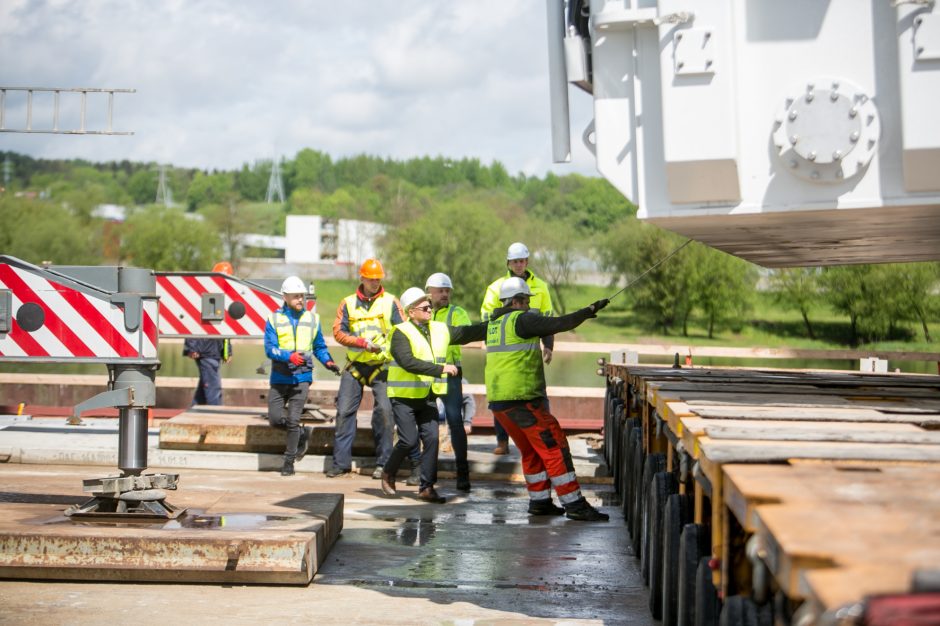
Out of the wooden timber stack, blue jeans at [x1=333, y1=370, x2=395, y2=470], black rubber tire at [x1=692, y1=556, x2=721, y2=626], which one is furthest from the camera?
blue jeans at [x1=333, y1=370, x2=395, y2=470]

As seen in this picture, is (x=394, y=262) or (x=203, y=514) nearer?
(x=203, y=514)

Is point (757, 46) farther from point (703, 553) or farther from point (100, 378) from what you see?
point (100, 378)

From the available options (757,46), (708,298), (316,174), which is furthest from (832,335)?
(316,174)

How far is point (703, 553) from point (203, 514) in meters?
3.82

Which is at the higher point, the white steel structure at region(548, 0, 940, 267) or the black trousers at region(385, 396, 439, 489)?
the white steel structure at region(548, 0, 940, 267)

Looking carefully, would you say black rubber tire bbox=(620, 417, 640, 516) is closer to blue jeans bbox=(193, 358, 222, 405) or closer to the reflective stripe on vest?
the reflective stripe on vest

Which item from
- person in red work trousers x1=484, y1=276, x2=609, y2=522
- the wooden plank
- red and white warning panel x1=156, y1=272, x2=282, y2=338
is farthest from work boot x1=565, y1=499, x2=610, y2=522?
the wooden plank

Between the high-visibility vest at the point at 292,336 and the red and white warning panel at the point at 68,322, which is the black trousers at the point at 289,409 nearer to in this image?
the high-visibility vest at the point at 292,336

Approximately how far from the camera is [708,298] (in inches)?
2074

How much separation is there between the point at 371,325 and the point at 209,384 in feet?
12.4

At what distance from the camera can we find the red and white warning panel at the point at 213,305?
11.7 meters

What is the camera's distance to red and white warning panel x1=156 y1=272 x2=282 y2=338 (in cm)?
1166

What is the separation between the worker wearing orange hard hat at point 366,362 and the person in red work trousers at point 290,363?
1.05 feet

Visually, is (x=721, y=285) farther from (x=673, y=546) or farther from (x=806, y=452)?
(x=806, y=452)
